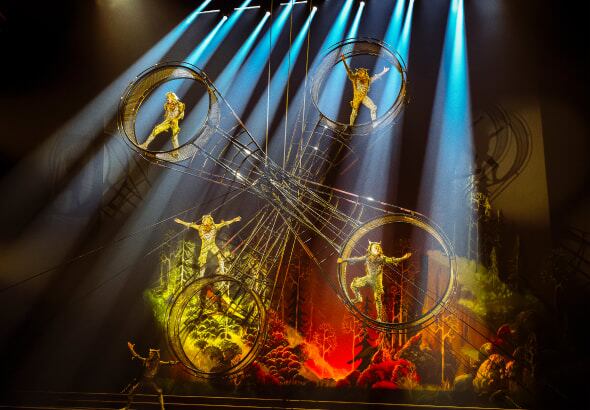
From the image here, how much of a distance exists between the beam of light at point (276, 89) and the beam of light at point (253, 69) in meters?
0.17

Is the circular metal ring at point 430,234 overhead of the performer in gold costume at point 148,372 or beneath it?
overhead

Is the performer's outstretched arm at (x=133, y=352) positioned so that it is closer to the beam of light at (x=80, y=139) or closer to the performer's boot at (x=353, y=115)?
the beam of light at (x=80, y=139)

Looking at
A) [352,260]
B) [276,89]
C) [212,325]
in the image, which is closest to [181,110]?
[276,89]

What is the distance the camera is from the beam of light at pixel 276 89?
20.1 feet

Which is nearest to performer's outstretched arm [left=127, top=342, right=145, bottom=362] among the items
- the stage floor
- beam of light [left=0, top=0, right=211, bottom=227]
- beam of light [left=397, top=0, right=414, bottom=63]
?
the stage floor

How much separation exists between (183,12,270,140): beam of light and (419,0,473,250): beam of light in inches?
92.7

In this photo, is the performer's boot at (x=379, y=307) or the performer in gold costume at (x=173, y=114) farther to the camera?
the performer in gold costume at (x=173, y=114)

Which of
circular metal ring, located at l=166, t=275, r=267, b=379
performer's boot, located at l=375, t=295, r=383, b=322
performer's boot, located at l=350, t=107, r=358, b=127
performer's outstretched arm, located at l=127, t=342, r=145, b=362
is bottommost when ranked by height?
performer's outstretched arm, located at l=127, t=342, r=145, b=362

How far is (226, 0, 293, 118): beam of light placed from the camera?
6285mm

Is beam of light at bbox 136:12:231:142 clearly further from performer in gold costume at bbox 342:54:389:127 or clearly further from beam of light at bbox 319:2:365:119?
performer in gold costume at bbox 342:54:389:127

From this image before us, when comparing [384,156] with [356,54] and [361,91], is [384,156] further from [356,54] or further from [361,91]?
[356,54]

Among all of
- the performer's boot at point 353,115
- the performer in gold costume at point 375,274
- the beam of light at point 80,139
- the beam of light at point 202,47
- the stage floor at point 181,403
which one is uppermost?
the beam of light at point 202,47

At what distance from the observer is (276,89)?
6238 millimetres

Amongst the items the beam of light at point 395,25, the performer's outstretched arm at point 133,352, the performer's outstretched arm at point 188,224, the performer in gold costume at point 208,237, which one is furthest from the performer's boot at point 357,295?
the beam of light at point 395,25
